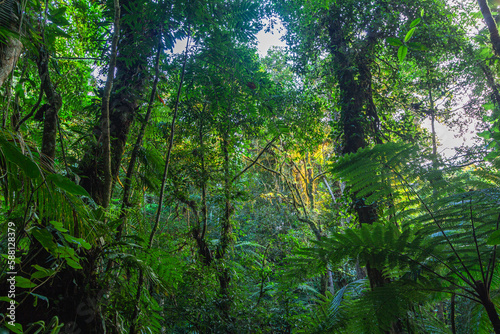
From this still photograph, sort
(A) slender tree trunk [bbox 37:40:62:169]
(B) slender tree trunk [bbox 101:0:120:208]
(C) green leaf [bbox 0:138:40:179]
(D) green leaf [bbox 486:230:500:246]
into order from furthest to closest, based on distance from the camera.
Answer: (B) slender tree trunk [bbox 101:0:120:208]
(A) slender tree trunk [bbox 37:40:62:169]
(C) green leaf [bbox 0:138:40:179]
(D) green leaf [bbox 486:230:500:246]

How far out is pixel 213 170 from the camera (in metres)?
3.70

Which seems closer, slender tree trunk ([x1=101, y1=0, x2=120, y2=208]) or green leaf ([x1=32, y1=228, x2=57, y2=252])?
green leaf ([x1=32, y1=228, x2=57, y2=252])

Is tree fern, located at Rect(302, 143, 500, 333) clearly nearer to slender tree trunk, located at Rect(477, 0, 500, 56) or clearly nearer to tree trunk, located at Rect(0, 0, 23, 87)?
slender tree trunk, located at Rect(477, 0, 500, 56)

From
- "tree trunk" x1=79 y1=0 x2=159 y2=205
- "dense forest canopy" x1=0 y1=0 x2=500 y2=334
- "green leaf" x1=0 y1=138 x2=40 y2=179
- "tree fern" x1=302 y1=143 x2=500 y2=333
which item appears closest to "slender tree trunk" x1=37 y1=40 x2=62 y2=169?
"dense forest canopy" x1=0 y1=0 x2=500 y2=334

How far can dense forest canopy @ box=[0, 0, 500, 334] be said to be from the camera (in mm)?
1180

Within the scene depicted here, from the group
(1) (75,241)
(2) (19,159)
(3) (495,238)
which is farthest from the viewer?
(1) (75,241)

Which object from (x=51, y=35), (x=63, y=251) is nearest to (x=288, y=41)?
(x=51, y=35)

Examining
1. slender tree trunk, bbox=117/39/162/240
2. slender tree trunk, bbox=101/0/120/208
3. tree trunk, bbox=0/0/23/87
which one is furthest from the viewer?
slender tree trunk, bbox=117/39/162/240

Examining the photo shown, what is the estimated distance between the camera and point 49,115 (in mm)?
1314

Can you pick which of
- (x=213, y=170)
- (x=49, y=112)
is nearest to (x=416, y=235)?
(x=49, y=112)

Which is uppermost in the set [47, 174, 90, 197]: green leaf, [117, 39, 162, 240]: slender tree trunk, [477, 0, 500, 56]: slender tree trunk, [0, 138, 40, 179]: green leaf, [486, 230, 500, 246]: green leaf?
[477, 0, 500, 56]: slender tree trunk

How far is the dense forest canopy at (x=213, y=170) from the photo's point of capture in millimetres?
1180

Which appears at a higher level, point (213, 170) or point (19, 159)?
point (213, 170)

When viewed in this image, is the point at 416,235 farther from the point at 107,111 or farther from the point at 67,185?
the point at 107,111
